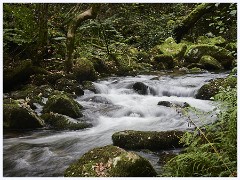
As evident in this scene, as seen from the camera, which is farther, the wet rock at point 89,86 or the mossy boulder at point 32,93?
the wet rock at point 89,86

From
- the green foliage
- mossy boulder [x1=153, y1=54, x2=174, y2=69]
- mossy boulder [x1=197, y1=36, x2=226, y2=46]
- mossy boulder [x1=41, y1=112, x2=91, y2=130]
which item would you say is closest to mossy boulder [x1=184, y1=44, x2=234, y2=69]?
mossy boulder [x1=153, y1=54, x2=174, y2=69]

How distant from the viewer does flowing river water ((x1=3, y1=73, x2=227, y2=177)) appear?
165 inches

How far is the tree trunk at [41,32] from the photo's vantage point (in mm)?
8258

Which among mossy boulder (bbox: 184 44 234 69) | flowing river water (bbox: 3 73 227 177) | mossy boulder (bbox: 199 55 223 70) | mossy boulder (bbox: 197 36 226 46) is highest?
mossy boulder (bbox: 197 36 226 46)

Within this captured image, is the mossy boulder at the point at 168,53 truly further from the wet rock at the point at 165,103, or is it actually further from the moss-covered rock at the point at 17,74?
the moss-covered rock at the point at 17,74

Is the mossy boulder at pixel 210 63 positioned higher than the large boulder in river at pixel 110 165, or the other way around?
the mossy boulder at pixel 210 63

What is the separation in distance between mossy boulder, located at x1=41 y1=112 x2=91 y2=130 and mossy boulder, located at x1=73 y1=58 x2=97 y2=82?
273 centimetres

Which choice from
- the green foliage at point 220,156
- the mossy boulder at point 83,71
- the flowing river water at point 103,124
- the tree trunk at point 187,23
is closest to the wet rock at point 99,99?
the flowing river water at point 103,124

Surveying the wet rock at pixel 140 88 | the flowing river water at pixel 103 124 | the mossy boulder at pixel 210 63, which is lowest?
the flowing river water at pixel 103 124

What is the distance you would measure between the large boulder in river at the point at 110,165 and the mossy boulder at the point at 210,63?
805 cm

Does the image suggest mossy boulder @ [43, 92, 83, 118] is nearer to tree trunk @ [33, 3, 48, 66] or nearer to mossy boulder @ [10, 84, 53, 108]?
mossy boulder @ [10, 84, 53, 108]

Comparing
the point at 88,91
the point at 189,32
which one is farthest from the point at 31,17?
the point at 189,32

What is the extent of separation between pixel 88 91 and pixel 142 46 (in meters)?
5.64

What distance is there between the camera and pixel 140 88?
800 cm
